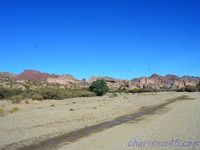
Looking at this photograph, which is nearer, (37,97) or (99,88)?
(37,97)

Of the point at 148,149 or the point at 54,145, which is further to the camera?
the point at 54,145

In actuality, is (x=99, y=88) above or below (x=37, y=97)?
above

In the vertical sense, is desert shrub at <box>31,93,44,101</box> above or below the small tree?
below

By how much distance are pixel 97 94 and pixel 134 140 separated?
9278 cm

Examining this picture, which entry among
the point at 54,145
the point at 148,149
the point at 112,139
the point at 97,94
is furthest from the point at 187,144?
the point at 97,94

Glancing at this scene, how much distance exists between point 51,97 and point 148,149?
7197 centimetres

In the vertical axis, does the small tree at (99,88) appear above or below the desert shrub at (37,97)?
above

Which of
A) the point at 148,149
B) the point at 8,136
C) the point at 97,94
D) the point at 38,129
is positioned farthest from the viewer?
the point at 97,94

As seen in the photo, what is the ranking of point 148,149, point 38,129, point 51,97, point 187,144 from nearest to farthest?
point 148,149, point 187,144, point 38,129, point 51,97

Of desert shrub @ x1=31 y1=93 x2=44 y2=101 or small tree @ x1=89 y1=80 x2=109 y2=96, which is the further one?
small tree @ x1=89 y1=80 x2=109 y2=96

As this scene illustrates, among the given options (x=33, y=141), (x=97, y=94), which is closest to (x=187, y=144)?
(x=33, y=141)

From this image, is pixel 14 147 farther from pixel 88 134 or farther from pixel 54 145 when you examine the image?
pixel 88 134

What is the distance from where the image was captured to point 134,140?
16969 millimetres

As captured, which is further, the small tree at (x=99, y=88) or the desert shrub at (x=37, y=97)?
the small tree at (x=99, y=88)
